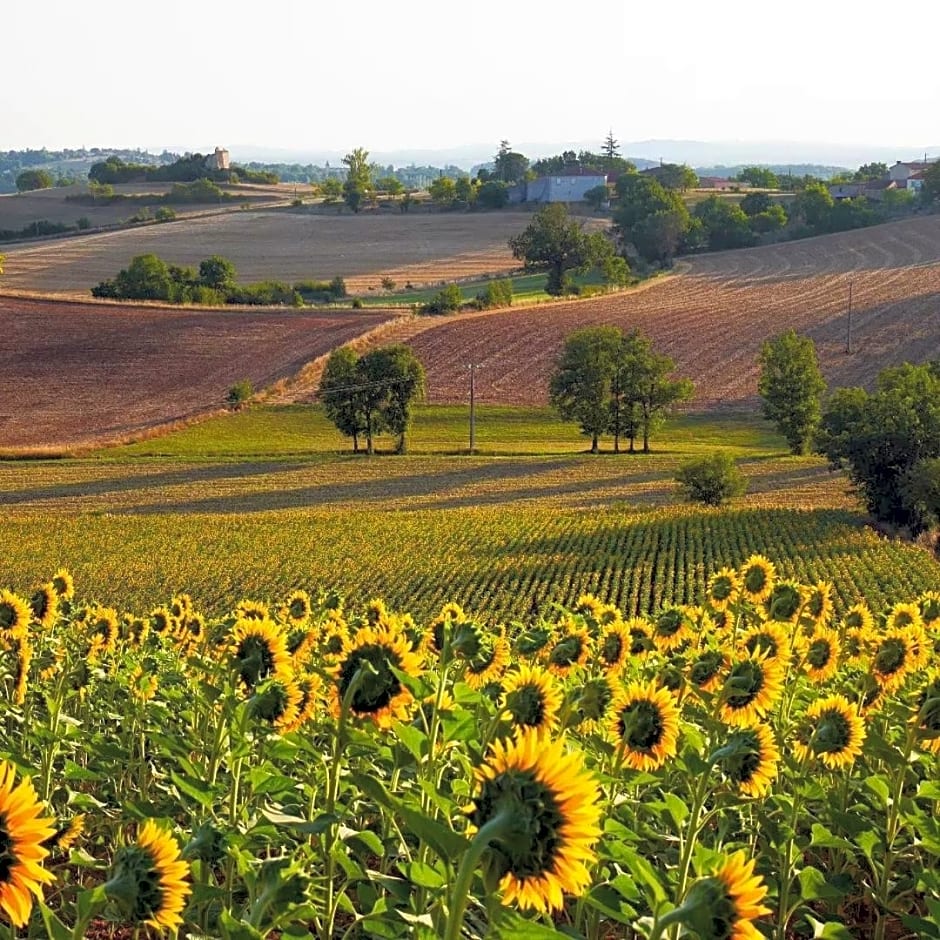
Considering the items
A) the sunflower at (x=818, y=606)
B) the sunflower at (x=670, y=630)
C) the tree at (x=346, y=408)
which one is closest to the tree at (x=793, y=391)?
the tree at (x=346, y=408)

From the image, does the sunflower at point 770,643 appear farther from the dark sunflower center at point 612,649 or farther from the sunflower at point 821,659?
the dark sunflower center at point 612,649

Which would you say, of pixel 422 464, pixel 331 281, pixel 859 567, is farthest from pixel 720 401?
pixel 331 281

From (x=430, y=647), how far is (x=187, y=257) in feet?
347

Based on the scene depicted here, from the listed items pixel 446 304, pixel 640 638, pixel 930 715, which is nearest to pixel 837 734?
pixel 930 715

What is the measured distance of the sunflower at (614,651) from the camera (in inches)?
223

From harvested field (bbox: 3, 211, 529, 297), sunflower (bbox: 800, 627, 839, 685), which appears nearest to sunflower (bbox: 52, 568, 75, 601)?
sunflower (bbox: 800, 627, 839, 685)

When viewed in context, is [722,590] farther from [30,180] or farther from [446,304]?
[30,180]

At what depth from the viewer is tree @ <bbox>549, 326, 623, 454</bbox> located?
5541 cm

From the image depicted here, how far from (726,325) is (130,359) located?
35195 mm

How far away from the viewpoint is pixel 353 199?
131 m

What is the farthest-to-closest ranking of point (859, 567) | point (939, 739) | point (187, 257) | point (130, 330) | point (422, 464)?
point (187, 257) < point (130, 330) < point (422, 464) < point (859, 567) < point (939, 739)

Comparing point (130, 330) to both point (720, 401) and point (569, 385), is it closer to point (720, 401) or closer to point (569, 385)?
point (569, 385)

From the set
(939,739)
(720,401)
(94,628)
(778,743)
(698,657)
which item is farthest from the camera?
(720,401)

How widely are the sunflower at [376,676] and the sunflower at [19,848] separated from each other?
3.84ft
